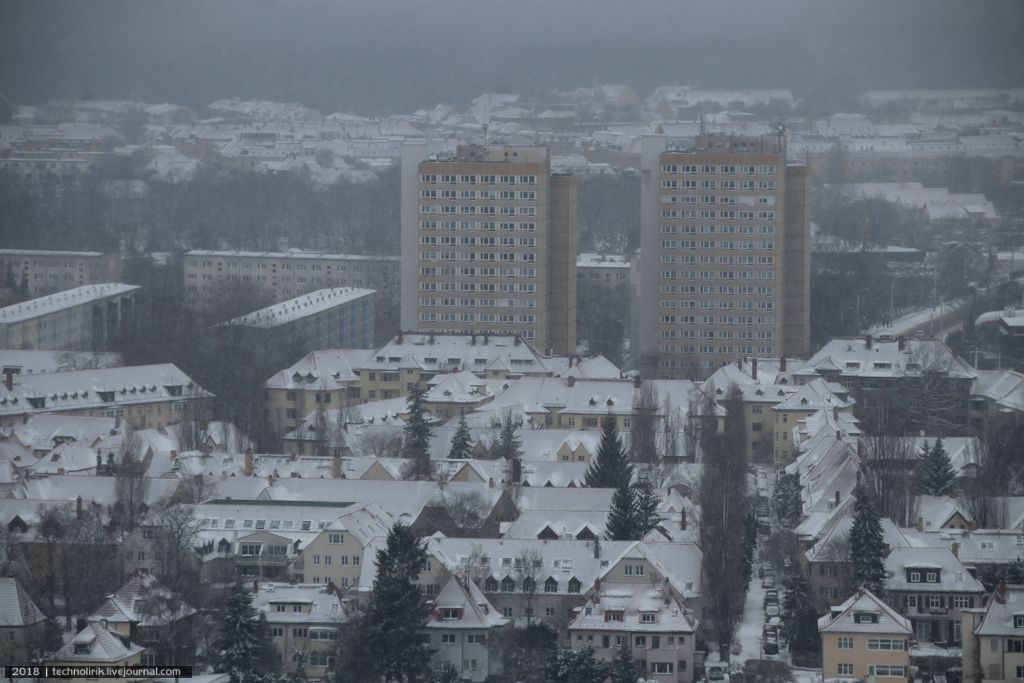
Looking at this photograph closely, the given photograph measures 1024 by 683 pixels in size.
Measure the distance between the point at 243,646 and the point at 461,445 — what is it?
923cm

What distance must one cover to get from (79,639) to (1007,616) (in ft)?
26.3

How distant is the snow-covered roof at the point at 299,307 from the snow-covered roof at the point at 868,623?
784 inches

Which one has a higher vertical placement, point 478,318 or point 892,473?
point 478,318

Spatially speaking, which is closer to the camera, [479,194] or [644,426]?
[644,426]

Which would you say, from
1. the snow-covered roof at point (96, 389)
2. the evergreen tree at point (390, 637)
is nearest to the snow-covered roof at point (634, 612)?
the evergreen tree at point (390, 637)

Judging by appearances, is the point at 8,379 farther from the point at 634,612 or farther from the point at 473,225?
the point at 634,612

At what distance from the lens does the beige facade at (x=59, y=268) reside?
5238cm

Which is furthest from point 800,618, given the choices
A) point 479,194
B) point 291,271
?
point 291,271

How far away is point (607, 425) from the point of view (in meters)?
30.0

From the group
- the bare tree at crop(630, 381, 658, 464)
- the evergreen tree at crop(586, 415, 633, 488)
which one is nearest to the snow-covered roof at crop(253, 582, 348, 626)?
the evergreen tree at crop(586, 415, 633, 488)

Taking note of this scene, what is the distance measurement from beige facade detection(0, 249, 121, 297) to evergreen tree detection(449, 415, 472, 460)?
2208 cm

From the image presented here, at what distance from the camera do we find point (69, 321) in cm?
4259

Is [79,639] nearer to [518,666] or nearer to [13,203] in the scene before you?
[518,666]

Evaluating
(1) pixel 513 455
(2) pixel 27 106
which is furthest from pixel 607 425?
(2) pixel 27 106
